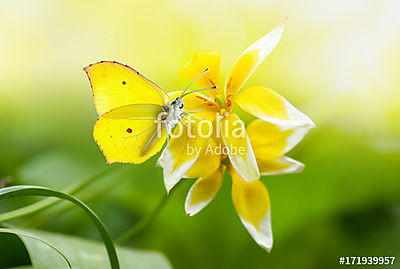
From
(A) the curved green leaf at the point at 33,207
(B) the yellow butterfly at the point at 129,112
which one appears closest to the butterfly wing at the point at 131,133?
(B) the yellow butterfly at the point at 129,112

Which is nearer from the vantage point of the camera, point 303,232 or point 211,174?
point 211,174

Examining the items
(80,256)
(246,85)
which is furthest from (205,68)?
(246,85)

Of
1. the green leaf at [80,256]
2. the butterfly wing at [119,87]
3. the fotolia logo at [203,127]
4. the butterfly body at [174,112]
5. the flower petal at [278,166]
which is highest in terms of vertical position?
the butterfly wing at [119,87]

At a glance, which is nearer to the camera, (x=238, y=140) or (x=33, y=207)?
(x=238, y=140)

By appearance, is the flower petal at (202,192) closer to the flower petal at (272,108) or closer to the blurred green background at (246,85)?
the flower petal at (272,108)

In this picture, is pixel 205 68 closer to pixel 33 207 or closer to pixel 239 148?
pixel 239 148

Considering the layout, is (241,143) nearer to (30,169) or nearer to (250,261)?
(250,261)

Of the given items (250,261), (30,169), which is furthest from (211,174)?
(30,169)
